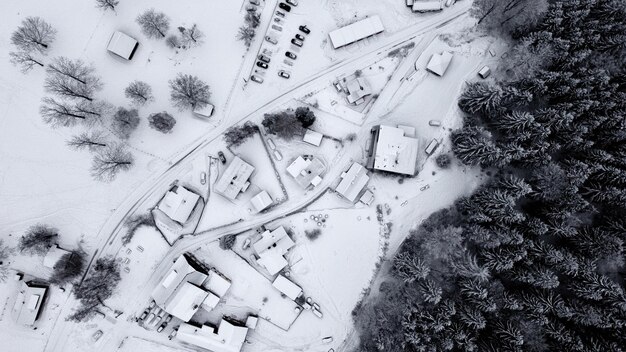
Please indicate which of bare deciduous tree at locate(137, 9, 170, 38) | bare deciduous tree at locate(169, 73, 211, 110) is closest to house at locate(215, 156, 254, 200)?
bare deciduous tree at locate(169, 73, 211, 110)

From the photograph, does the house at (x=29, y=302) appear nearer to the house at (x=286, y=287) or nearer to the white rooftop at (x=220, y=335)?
the white rooftop at (x=220, y=335)

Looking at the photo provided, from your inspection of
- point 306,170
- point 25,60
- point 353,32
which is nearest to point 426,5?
point 353,32

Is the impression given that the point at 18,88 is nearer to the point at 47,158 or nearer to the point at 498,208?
the point at 47,158

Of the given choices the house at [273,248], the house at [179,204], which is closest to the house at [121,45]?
the house at [179,204]

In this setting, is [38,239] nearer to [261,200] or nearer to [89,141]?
[89,141]

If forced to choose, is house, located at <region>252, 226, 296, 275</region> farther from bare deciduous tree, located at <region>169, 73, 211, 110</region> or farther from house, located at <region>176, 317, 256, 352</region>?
bare deciduous tree, located at <region>169, 73, 211, 110</region>

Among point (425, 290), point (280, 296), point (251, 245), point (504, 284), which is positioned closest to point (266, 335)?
point (280, 296)
